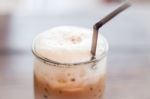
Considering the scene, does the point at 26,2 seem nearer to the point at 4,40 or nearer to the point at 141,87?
the point at 4,40

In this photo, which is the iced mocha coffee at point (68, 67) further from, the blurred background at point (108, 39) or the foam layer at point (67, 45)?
the blurred background at point (108, 39)

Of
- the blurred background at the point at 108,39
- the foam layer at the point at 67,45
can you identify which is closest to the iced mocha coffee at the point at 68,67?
the foam layer at the point at 67,45

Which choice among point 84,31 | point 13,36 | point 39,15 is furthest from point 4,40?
point 84,31

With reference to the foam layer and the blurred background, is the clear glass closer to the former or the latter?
the foam layer

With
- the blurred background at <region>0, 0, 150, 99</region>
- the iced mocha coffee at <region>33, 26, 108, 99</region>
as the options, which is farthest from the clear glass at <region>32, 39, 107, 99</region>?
the blurred background at <region>0, 0, 150, 99</region>

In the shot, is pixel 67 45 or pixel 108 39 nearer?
pixel 67 45

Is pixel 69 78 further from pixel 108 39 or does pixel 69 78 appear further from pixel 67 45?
pixel 108 39

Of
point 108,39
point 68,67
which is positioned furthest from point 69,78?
point 108,39
